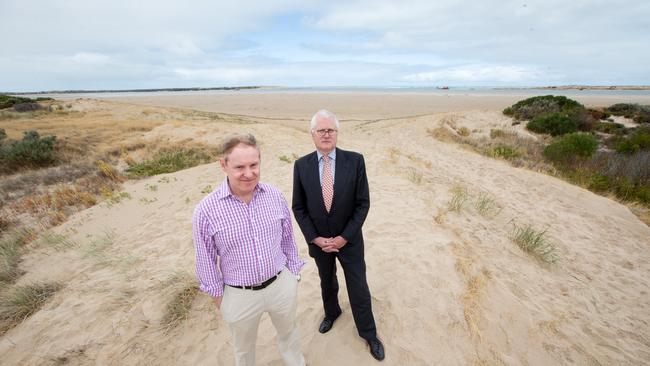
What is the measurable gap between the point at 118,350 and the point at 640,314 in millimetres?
6757

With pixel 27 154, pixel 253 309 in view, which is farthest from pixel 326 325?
pixel 27 154

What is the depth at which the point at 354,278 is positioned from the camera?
2795 mm

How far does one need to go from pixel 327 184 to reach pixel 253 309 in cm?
115

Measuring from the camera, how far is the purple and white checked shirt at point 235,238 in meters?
1.98

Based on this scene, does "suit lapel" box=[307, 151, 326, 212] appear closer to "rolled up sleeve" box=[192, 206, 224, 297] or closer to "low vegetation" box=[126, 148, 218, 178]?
"rolled up sleeve" box=[192, 206, 224, 297]

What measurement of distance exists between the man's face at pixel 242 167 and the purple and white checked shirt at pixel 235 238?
0.11m

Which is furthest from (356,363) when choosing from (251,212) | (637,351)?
(637,351)

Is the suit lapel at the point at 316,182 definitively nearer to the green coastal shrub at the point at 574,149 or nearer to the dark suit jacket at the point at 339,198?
the dark suit jacket at the point at 339,198

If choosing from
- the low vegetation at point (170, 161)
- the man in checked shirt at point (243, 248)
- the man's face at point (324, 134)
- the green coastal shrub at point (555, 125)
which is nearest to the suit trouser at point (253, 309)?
the man in checked shirt at point (243, 248)

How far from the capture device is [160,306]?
12.2ft

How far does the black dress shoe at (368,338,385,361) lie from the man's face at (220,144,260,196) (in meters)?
2.11

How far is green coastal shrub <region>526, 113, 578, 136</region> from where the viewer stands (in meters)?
17.4

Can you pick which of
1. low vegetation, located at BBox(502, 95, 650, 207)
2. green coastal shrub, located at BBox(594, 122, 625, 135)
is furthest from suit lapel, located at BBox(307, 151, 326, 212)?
green coastal shrub, located at BBox(594, 122, 625, 135)

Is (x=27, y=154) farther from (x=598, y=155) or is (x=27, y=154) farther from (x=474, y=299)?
(x=598, y=155)
